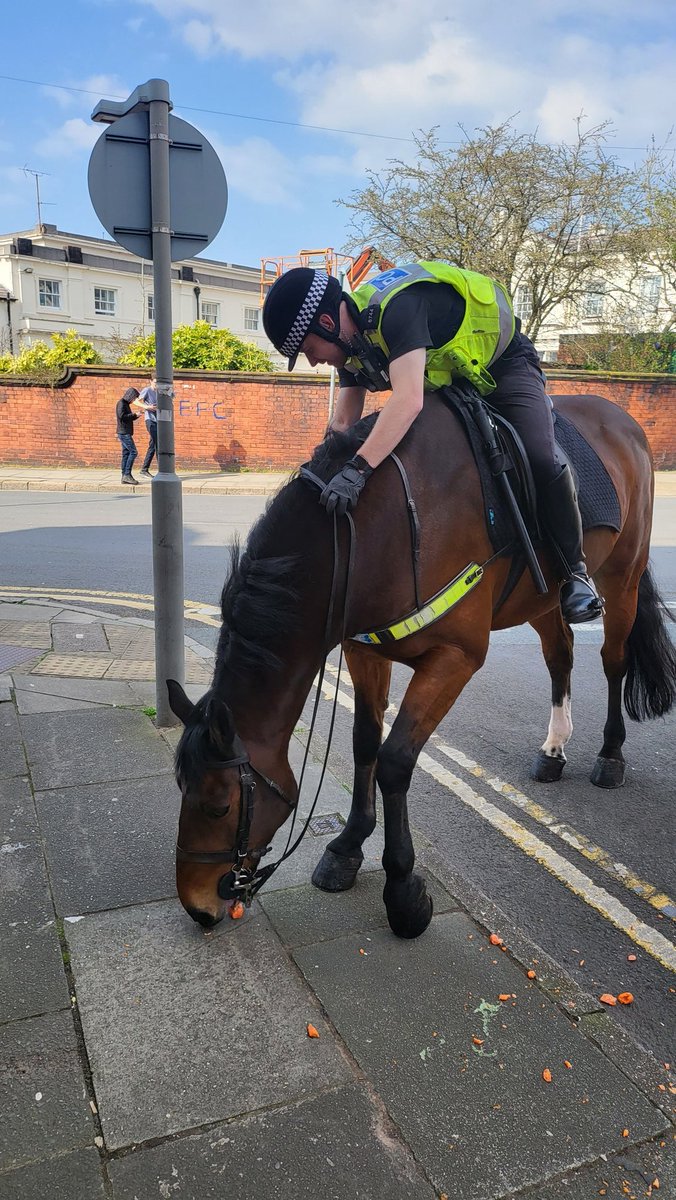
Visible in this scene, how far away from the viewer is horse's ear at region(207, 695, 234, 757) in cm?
206

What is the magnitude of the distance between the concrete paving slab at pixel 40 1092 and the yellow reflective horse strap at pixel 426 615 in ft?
4.76

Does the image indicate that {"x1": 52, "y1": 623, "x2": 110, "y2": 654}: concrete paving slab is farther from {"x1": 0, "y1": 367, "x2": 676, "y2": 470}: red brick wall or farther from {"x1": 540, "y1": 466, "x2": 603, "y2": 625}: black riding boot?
{"x1": 0, "y1": 367, "x2": 676, "y2": 470}: red brick wall

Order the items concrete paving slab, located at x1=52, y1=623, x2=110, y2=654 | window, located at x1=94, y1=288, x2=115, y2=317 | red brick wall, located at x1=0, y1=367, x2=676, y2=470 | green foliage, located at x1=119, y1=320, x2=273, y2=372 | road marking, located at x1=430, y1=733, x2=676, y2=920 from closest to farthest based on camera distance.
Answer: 1. road marking, located at x1=430, y1=733, x2=676, y2=920
2. concrete paving slab, located at x1=52, y1=623, x2=110, y2=654
3. red brick wall, located at x1=0, y1=367, x2=676, y2=470
4. green foliage, located at x1=119, y1=320, x2=273, y2=372
5. window, located at x1=94, y1=288, x2=115, y2=317

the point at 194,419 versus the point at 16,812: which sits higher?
the point at 194,419

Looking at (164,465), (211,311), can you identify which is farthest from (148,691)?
(211,311)

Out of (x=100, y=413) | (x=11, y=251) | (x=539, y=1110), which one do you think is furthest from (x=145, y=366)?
(x=11, y=251)

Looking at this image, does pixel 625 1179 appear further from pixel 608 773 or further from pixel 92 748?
pixel 92 748

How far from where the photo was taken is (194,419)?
19.8 m

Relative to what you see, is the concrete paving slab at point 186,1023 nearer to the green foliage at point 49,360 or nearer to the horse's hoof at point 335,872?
the horse's hoof at point 335,872

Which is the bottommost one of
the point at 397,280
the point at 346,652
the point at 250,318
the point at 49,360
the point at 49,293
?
the point at 346,652

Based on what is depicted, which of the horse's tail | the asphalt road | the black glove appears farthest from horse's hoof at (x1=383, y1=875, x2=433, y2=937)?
the horse's tail

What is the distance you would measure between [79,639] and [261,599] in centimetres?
431

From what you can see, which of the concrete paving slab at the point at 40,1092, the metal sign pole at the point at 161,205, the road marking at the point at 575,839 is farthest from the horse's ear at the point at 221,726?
the metal sign pole at the point at 161,205

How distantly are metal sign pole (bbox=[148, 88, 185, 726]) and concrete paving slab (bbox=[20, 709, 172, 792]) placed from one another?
0.24 meters
